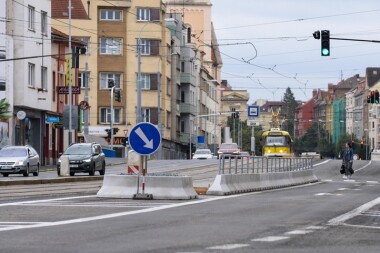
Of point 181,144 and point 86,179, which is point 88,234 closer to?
point 86,179

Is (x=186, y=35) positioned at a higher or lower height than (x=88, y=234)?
higher

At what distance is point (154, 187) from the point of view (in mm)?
29438

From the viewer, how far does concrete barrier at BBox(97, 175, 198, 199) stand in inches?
1156

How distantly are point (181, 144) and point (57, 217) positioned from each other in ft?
339

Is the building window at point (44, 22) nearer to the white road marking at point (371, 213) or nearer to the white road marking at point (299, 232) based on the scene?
the white road marking at point (371, 213)

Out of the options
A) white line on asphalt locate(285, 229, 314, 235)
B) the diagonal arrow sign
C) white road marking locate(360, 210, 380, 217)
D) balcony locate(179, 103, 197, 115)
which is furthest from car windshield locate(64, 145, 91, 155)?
balcony locate(179, 103, 197, 115)

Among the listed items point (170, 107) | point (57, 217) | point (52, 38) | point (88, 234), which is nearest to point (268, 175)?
point (57, 217)

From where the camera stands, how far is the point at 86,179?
48250mm

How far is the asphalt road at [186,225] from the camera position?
14.7 metres

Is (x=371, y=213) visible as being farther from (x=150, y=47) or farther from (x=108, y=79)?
(x=150, y=47)

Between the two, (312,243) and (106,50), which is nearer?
(312,243)

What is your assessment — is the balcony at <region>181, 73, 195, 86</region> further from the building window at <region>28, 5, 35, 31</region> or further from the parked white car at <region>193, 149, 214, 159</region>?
the building window at <region>28, 5, 35, 31</region>

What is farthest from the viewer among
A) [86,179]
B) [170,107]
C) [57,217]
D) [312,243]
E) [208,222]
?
[170,107]

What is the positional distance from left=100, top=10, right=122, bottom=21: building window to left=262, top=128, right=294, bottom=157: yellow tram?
19967 mm
